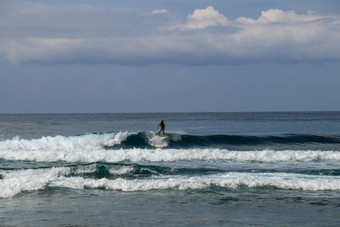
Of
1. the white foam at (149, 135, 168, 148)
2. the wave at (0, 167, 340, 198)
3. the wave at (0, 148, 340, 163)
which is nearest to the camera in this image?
the wave at (0, 167, 340, 198)

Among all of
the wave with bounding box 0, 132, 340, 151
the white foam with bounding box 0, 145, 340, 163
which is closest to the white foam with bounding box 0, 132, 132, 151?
the wave with bounding box 0, 132, 340, 151

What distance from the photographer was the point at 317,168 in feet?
65.2

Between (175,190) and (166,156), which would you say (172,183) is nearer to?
(175,190)

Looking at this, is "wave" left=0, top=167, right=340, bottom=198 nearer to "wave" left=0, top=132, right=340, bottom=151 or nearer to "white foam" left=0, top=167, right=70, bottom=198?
"white foam" left=0, top=167, right=70, bottom=198

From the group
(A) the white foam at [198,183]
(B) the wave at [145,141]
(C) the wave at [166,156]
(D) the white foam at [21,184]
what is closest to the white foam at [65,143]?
(B) the wave at [145,141]

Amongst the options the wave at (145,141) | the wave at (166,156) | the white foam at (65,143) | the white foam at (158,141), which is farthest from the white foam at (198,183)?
the white foam at (158,141)

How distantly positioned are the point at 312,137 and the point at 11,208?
109ft

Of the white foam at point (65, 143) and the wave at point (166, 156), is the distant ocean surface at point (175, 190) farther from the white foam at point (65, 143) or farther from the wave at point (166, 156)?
the white foam at point (65, 143)

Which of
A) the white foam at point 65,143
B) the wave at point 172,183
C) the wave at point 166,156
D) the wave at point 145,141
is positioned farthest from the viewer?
the wave at point 145,141

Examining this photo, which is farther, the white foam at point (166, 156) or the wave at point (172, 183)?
the white foam at point (166, 156)

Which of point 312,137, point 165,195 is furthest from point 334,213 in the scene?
point 312,137

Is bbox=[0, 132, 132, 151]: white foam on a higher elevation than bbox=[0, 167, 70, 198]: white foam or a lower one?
higher

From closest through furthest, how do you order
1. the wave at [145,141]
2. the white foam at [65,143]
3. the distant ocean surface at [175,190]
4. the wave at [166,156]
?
the distant ocean surface at [175,190] < the wave at [166,156] < the white foam at [65,143] < the wave at [145,141]

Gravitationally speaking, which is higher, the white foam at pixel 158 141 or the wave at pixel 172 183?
the white foam at pixel 158 141
